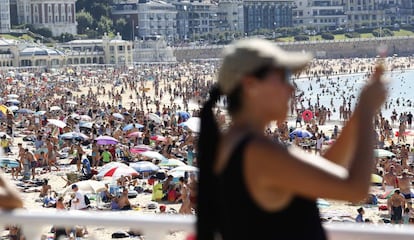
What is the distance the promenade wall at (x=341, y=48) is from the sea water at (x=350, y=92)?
29.8m

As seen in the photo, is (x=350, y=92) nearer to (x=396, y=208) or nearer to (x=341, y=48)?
(x=396, y=208)

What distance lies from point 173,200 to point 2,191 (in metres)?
13.8

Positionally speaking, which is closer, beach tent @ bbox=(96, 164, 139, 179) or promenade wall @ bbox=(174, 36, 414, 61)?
beach tent @ bbox=(96, 164, 139, 179)

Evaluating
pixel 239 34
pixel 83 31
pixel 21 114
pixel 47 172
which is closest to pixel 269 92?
pixel 47 172

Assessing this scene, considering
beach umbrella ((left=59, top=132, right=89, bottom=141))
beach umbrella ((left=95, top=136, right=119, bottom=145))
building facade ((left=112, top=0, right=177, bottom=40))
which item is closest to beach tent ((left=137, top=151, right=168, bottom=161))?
beach umbrella ((left=95, top=136, right=119, bottom=145))

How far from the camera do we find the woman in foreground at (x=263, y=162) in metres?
2.51

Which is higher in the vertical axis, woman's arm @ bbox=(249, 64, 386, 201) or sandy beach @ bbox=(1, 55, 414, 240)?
woman's arm @ bbox=(249, 64, 386, 201)

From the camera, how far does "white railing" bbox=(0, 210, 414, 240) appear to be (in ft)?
10.0

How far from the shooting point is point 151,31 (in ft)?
438

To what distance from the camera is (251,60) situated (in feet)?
8.61

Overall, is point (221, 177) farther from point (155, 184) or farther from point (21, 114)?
point (21, 114)

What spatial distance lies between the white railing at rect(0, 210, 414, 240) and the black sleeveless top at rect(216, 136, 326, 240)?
1.48 feet

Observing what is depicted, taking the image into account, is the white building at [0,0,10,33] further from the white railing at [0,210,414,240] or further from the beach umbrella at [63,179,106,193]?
→ the white railing at [0,210,414,240]

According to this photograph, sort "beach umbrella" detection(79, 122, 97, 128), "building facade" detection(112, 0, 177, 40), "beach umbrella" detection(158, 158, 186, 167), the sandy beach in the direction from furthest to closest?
"building facade" detection(112, 0, 177, 40) < "beach umbrella" detection(79, 122, 97, 128) < "beach umbrella" detection(158, 158, 186, 167) < the sandy beach
